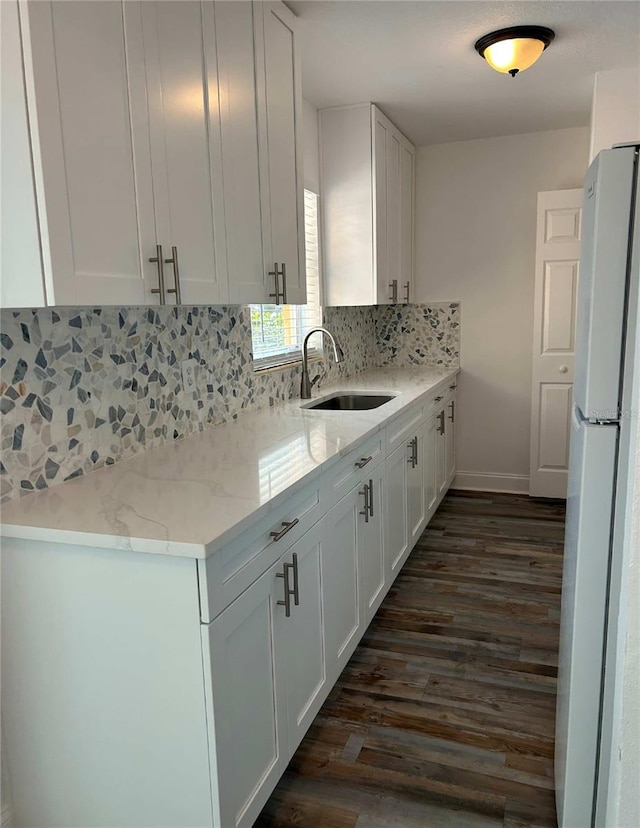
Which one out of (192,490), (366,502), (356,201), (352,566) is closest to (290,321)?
(356,201)

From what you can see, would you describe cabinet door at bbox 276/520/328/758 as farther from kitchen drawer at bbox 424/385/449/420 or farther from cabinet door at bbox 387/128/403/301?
cabinet door at bbox 387/128/403/301

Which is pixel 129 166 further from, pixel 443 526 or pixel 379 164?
pixel 443 526

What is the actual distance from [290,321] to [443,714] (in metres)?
2.04

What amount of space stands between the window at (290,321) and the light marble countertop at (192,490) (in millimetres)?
563

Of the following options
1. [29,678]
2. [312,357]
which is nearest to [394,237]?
[312,357]

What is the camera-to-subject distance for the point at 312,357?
359 cm

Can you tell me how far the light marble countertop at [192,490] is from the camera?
133cm

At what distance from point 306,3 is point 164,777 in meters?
2.49

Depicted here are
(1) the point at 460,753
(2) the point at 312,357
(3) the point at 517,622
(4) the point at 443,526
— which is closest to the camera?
(1) the point at 460,753

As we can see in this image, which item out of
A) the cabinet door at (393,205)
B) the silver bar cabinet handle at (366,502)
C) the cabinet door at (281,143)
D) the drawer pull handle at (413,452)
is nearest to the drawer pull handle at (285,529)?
the silver bar cabinet handle at (366,502)

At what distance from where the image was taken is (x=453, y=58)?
2859mm

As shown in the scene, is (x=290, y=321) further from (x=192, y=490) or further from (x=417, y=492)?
(x=192, y=490)

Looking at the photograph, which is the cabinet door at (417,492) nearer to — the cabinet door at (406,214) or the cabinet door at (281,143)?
the cabinet door at (281,143)

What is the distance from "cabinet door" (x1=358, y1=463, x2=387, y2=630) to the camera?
2430 millimetres
